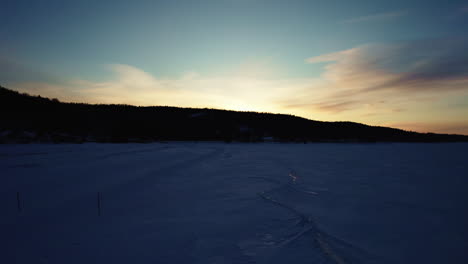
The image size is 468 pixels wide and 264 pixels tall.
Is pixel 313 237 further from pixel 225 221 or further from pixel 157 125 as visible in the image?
pixel 157 125

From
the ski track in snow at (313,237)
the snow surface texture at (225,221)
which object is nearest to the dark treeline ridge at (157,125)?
the snow surface texture at (225,221)

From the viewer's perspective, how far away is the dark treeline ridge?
2264 cm

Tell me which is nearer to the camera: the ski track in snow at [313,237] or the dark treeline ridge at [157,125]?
the ski track in snow at [313,237]

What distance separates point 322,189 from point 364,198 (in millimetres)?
Result: 1032

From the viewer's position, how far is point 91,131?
99.6ft

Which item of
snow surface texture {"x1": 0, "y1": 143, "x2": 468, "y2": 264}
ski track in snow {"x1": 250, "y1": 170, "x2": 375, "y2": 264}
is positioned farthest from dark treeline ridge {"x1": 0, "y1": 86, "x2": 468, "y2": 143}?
ski track in snow {"x1": 250, "y1": 170, "x2": 375, "y2": 264}

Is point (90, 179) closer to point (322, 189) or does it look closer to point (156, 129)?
point (322, 189)

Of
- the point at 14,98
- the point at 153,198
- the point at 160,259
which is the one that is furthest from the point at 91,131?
the point at 160,259

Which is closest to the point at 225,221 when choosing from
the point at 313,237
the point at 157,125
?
the point at 313,237

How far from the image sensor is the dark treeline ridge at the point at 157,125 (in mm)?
22638

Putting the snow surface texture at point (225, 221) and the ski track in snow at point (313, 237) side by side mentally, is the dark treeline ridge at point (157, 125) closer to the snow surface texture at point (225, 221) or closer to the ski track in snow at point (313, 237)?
the snow surface texture at point (225, 221)

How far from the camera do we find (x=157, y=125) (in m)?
40.9

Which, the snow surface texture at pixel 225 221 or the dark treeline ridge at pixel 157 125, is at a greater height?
the dark treeline ridge at pixel 157 125

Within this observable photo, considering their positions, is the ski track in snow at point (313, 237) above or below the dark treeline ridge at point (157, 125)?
below
